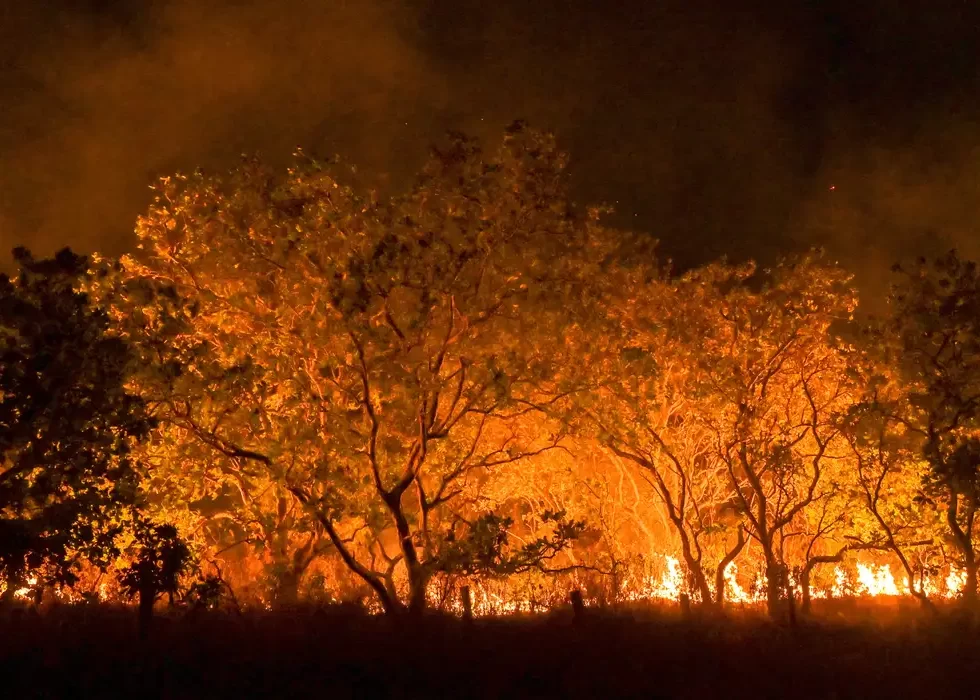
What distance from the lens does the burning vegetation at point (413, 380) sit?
11117mm

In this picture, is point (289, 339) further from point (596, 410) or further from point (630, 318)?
point (630, 318)

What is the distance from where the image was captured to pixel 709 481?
25.7 m

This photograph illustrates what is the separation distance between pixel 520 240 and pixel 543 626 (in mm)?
6499

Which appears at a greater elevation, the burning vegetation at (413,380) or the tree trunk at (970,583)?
the burning vegetation at (413,380)

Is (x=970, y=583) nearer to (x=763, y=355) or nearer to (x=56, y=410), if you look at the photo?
(x=763, y=355)

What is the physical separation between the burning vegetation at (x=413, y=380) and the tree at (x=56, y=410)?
0.11ft

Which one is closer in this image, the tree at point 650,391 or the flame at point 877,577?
the tree at point 650,391

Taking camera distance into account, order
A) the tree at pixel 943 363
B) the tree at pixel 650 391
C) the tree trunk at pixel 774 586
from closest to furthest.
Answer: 1. the tree at pixel 943 363
2. the tree trunk at pixel 774 586
3. the tree at pixel 650 391

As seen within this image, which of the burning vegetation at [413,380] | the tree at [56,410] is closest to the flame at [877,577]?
the burning vegetation at [413,380]

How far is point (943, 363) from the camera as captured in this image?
1795 centimetres

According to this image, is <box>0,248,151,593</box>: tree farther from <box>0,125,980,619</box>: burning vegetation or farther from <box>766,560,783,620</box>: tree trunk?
<box>766,560,783,620</box>: tree trunk

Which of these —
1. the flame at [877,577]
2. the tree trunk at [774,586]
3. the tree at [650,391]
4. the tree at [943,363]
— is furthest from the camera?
the flame at [877,577]

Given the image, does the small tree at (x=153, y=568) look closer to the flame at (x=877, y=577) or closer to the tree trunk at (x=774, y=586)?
the tree trunk at (x=774, y=586)

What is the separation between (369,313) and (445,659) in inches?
235
